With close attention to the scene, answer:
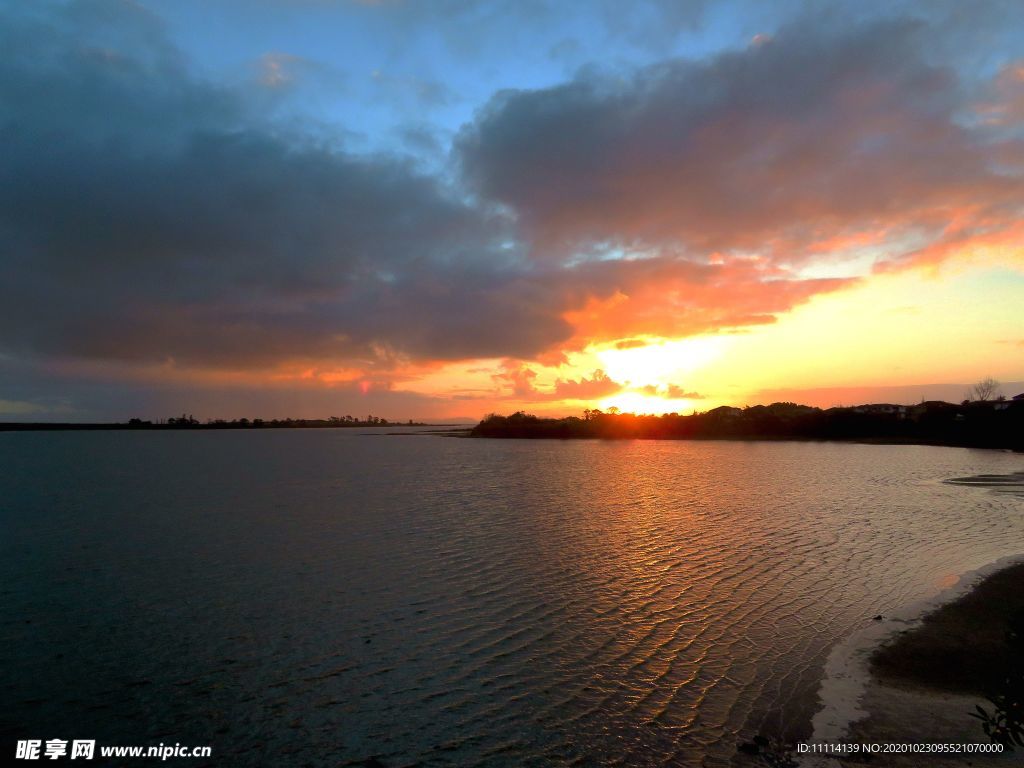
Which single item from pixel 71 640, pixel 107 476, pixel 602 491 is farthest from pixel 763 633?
pixel 107 476

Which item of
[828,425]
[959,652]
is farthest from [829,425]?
[959,652]

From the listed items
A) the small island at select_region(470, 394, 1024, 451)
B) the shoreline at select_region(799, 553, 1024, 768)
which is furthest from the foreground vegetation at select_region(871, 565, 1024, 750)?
the small island at select_region(470, 394, 1024, 451)

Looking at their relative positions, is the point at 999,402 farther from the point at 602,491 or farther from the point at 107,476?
the point at 107,476

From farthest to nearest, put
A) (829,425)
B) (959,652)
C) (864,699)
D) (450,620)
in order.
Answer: (829,425)
(450,620)
(959,652)
(864,699)

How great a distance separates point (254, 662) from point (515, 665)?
5308mm

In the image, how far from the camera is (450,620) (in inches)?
551

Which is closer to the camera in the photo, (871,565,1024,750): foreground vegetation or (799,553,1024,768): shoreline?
(799,553,1024,768): shoreline

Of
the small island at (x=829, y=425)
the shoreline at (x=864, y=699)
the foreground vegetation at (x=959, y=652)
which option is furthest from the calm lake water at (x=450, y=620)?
the small island at (x=829, y=425)

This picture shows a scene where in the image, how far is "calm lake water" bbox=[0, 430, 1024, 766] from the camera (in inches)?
355

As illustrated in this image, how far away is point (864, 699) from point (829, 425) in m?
144

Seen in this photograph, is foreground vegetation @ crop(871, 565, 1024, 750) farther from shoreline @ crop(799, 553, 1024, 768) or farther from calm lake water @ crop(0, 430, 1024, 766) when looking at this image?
calm lake water @ crop(0, 430, 1024, 766)

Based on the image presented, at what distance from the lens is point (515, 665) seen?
1138cm

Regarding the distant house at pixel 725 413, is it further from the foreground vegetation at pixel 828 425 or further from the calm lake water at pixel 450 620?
the calm lake water at pixel 450 620

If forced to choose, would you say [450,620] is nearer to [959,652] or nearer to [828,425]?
[959,652]
